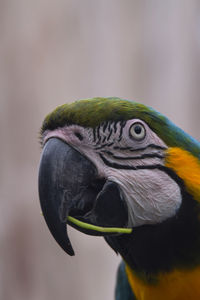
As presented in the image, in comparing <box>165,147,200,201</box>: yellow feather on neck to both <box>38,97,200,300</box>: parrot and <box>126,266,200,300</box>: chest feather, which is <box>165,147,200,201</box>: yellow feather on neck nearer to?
<box>38,97,200,300</box>: parrot

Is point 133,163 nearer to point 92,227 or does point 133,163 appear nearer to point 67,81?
point 92,227


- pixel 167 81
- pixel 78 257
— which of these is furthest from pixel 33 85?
pixel 78 257

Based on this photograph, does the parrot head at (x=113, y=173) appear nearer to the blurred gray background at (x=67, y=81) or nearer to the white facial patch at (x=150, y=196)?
the white facial patch at (x=150, y=196)

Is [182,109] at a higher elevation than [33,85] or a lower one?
lower

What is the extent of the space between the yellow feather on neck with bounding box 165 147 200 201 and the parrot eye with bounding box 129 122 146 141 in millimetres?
84

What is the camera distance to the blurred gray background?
276 cm

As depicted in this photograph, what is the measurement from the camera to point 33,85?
2.92m

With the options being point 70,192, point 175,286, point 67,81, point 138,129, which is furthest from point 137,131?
point 67,81

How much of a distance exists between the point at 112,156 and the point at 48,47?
76.6 inches

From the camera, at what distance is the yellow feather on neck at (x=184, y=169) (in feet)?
3.86

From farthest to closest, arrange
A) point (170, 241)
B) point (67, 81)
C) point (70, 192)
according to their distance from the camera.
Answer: point (67, 81) → point (170, 241) → point (70, 192)

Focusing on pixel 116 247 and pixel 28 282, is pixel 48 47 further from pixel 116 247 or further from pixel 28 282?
pixel 116 247

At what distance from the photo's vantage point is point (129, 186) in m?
1.15

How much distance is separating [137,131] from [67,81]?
1.90m
